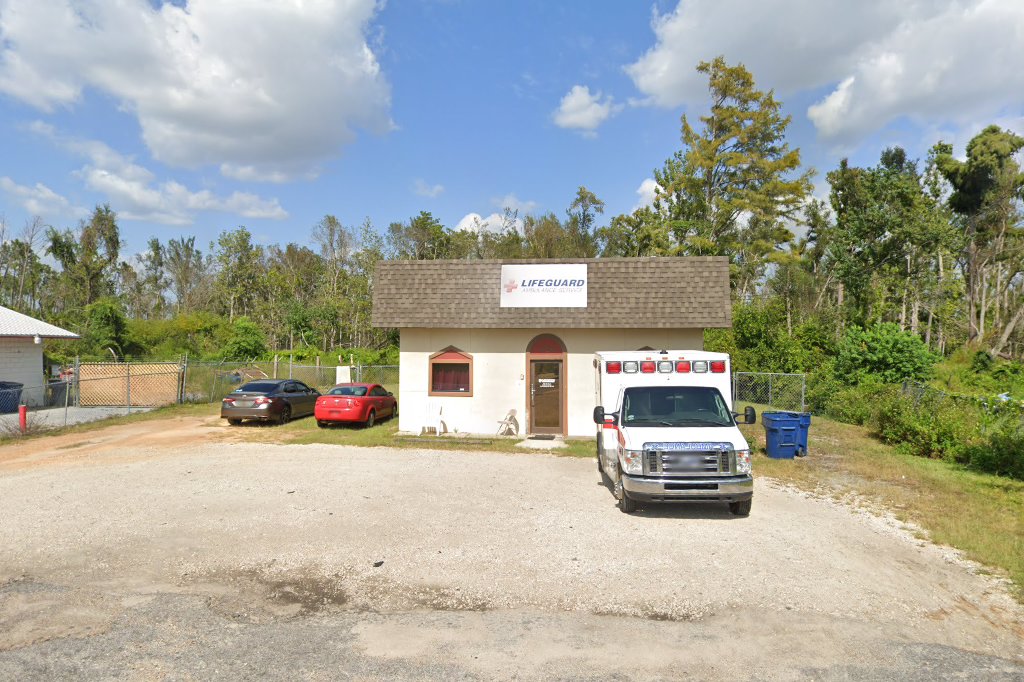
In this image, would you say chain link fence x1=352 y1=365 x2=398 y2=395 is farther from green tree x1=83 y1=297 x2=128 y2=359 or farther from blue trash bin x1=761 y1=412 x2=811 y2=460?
blue trash bin x1=761 y1=412 x2=811 y2=460

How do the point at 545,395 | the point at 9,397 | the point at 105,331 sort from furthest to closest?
the point at 105,331 → the point at 9,397 → the point at 545,395

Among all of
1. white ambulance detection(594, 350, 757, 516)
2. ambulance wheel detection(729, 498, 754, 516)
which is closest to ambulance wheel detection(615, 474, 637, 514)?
white ambulance detection(594, 350, 757, 516)

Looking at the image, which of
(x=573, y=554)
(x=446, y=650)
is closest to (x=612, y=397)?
(x=573, y=554)

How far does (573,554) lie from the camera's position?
6.99m

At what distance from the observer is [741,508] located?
28.0 feet

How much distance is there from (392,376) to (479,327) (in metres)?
16.2

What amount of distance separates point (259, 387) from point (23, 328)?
12928 mm

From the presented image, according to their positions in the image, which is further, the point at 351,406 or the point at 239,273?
the point at 239,273

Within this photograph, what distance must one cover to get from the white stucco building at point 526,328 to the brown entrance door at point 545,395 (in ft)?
0.09

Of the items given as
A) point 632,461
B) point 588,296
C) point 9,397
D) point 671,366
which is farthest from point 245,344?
point 632,461

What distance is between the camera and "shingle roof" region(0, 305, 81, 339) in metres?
22.8

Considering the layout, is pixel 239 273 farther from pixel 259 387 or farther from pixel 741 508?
pixel 741 508

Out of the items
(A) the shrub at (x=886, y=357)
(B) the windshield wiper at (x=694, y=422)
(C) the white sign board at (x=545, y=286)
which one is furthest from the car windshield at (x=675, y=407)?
(A) the shrub at (x=886, y=357)

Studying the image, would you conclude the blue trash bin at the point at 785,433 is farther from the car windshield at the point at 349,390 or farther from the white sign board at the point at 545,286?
the car windshield at the point at 349,390
